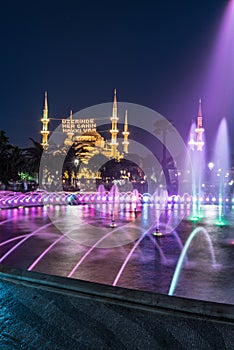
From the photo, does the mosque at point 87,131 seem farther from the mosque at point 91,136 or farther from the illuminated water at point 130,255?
the illuminated water at point 130,255

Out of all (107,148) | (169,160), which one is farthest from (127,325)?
(107,148)

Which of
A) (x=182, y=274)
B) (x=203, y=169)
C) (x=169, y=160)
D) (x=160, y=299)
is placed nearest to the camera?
(x=160, y=299)

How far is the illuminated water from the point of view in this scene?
6672 millimetres

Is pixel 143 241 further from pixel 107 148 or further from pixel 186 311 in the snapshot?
pixel 107 148

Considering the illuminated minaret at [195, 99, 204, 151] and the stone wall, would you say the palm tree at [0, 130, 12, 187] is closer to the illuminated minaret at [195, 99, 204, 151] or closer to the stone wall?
the stone wall

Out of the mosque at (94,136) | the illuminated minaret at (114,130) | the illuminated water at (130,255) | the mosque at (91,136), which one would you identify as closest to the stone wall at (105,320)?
the illuminated water at (130,255)

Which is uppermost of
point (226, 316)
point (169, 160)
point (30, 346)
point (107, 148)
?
point (107, 148)

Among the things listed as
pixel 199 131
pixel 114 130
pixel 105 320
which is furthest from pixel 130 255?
pixel 114 130

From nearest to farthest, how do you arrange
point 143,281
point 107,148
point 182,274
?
point 143,281, point 182,274, point 107,148

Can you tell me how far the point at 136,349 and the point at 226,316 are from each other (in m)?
1.08

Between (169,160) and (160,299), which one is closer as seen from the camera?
(160,299)

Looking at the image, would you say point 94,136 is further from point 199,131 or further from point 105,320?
point 105,320

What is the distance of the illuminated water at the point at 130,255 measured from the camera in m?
6.67

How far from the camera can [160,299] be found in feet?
14.9
